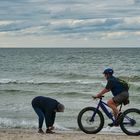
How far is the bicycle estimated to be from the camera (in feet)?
39.8

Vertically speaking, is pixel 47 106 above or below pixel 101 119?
above

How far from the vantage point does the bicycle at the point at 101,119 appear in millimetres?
12117

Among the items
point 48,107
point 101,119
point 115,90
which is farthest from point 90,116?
point 48,107

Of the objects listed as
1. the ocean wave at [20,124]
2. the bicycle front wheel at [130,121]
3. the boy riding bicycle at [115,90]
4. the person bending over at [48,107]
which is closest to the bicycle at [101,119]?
the bicycle front wheel at [130,121]

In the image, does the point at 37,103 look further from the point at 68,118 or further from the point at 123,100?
the point at 68,118

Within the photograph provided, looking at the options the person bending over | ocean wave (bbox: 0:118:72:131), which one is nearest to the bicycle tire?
the person bending over

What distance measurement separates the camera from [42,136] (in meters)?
11.8

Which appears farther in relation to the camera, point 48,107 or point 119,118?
point 48,107

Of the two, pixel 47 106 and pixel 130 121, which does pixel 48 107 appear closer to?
pixel 47 106

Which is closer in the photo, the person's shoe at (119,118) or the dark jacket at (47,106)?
the person's shoe at (119,118)

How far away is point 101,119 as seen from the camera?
12.4 meters

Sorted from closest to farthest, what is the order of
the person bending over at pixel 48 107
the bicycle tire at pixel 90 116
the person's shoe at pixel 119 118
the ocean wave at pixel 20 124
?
1. the person's shoe at pixel 119 118
2. the person bending over at pixel 48 107
3. the bicycle tire at pixel 90 116
4. the ocean wave at pixel 20 124

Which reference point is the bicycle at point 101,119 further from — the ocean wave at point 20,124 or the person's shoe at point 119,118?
the ocean wave at point 20,124

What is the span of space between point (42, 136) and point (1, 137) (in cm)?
102
